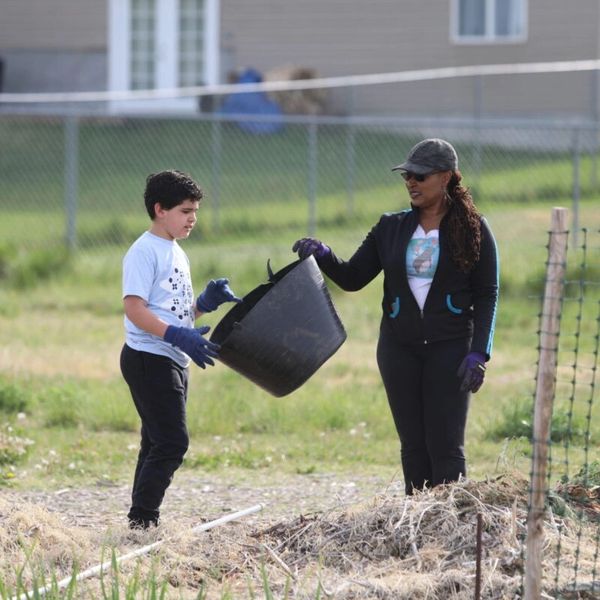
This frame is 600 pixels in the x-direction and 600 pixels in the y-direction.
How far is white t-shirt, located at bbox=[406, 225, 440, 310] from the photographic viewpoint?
5402mm

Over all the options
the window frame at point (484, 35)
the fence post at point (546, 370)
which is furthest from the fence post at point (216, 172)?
the fence post at point (546, 370)

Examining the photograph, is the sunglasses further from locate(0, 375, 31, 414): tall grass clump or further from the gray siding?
the gray siding

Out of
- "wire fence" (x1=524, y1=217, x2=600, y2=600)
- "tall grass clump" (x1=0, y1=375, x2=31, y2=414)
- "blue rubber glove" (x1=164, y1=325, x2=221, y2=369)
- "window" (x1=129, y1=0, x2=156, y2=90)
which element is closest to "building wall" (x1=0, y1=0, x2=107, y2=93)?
"window" (x1=129, y1=0, x2=156, y2=90)

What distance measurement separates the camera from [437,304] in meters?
5.41

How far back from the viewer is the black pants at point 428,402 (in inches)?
213

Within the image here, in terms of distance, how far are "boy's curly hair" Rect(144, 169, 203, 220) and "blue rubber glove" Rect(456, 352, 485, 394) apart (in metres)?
1.31

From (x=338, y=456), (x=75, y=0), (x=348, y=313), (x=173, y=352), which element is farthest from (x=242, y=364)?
(x=75, y=0)

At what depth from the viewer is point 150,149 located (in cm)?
2083

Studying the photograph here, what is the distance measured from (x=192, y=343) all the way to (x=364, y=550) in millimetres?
1048

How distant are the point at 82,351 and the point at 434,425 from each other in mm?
5401

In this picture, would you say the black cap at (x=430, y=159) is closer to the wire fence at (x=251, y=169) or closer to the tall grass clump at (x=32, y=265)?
the wire fence at (x=251, y=169)

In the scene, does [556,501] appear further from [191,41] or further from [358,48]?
[191,41]

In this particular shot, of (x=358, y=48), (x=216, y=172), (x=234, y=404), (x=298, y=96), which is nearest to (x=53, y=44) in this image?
(x=298, y=96)

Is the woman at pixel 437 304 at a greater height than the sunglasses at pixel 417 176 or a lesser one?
lesser
